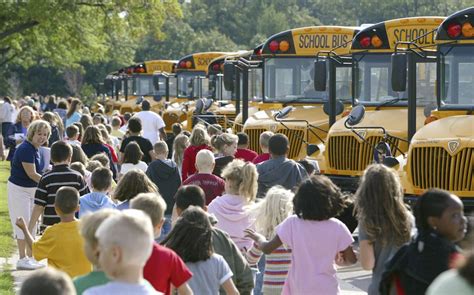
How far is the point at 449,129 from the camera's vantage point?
13.3 meters

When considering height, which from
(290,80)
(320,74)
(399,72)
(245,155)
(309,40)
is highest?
(309,40)

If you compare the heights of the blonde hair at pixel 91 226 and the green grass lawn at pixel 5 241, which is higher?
the blonde hair at pixel 91 226

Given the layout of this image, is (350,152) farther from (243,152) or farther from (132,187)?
(132,187)

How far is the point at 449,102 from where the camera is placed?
14406 mm

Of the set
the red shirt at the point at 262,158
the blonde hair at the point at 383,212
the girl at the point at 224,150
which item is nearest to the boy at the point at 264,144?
the red shirt at the point at 262,158

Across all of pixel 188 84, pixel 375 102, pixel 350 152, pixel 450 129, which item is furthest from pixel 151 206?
pixel 188 84

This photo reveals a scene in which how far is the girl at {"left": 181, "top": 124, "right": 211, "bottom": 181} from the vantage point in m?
13.9

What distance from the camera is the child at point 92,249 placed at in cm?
565

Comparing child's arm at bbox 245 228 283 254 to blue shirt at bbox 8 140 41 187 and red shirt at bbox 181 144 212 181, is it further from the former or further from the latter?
red shirt at bbox 181 144 212 181

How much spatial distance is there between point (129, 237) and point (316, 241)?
7.94ft

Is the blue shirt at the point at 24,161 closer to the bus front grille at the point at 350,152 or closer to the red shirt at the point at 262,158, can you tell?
the red shirt at the point at 262,158

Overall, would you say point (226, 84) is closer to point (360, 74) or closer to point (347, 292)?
point (360, 74)

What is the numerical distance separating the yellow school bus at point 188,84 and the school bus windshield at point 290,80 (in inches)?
411

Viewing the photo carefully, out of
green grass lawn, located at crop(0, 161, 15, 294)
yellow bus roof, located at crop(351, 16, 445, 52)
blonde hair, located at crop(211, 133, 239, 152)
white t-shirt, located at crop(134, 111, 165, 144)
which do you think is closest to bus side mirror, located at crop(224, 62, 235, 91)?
white t-shirt, located at crop(134, 111, 165, 144)
